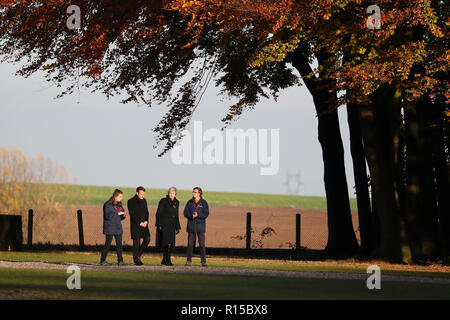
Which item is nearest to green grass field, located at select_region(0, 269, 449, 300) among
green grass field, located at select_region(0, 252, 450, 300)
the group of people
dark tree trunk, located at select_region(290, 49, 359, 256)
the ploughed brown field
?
green grass field, located at select_region(0, 252, 450, 300)

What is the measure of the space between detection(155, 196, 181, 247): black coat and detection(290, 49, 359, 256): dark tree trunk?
31.8 feet

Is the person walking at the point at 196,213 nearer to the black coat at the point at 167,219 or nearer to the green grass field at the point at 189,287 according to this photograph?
the black coat at the point at 167,219

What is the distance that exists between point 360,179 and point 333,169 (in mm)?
1257

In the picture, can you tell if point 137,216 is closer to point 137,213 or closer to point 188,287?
point 137,213

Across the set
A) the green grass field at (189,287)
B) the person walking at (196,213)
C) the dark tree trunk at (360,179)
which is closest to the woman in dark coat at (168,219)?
the person walking at (196,213)

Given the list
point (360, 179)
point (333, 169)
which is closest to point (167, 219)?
point (333, 169)

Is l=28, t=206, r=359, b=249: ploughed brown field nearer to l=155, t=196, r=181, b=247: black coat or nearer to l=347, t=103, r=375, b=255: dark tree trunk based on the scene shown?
l=347, t=103, r=375, b=255: dark tree trunk

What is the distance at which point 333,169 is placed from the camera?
31766 millimetres

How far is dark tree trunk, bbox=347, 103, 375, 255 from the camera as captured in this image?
3177 cm

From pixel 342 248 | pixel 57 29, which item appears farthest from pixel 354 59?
pixel 57 29

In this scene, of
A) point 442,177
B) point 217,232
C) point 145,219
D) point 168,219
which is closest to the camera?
point 145,219

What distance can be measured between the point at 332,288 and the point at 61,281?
490 centimetres

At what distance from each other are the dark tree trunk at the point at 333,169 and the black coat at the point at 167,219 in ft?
31.8

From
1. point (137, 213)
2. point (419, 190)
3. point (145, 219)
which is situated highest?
point (419, 190)
